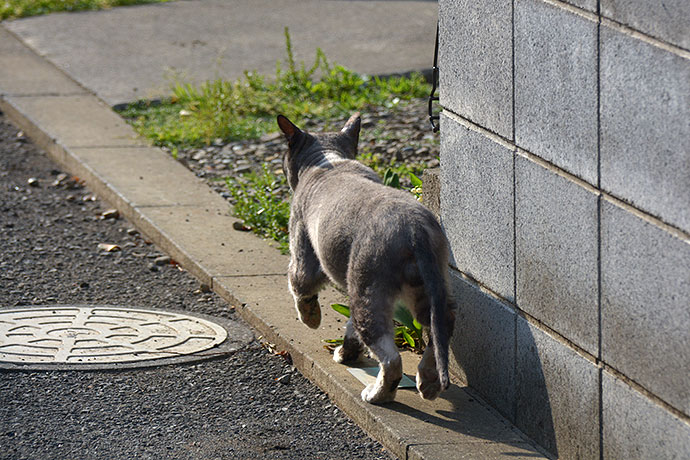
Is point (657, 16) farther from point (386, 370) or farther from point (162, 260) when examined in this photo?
point (162, 260)

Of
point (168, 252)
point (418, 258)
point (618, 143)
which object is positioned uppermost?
point (618, 143)

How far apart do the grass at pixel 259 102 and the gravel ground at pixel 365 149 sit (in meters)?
0.17

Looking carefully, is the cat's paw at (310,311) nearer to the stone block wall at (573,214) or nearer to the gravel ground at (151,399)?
the gravel ground at (151,399)

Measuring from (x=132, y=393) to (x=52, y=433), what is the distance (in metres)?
0.51

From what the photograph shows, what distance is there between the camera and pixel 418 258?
162 inches

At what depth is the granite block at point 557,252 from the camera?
146 inches

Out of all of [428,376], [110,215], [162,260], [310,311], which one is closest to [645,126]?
[428,376]

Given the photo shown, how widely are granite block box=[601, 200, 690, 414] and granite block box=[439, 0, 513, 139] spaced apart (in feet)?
2.59

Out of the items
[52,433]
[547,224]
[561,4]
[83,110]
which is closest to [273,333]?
[52,433]

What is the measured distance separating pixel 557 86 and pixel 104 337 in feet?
9.05

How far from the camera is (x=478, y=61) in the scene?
14.2ft

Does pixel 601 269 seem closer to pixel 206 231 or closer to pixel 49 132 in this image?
pixel 206 231

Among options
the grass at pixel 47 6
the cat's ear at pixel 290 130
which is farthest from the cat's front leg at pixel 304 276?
the grass at pixel 47 6

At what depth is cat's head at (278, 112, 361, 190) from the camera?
17.4 feet
